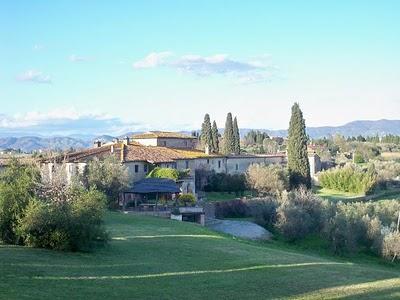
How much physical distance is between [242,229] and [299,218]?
17.0 ft

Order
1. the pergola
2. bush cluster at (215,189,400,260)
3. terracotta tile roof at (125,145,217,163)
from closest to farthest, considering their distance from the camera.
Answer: bush cluster at (215,189,400,260)
the pergola
terracotta tile roof at (125,145,217,163)

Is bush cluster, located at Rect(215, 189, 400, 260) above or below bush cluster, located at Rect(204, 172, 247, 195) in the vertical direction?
→ below

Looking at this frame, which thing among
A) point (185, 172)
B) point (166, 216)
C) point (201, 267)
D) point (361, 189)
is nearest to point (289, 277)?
point (201, 267)

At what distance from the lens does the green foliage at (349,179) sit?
77525 mm

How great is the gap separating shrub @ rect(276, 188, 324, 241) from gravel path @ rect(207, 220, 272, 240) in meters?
1.53

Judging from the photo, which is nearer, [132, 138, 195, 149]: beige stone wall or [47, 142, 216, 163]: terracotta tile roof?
[47, 142, 216, 163]: terracotta tile roof

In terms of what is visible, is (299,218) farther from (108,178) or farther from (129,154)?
(129,154)

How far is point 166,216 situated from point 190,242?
1619 centimetres

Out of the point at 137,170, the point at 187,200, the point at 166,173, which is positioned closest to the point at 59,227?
the point at 187,200

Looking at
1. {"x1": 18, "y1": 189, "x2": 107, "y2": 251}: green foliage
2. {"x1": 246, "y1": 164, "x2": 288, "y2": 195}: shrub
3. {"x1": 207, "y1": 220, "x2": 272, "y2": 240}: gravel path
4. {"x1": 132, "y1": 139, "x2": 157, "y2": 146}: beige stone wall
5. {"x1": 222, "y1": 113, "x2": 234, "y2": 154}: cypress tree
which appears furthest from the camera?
{"x1": 222, "y1": 113, "x2": 234, "y2": 154}: cypress tree

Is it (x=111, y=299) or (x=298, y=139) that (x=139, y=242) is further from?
(x=298, y=139)


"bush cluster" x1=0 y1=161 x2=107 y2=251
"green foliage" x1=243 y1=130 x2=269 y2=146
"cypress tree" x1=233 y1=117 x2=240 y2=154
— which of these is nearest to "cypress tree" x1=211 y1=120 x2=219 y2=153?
"cypress tree" x1=233 y1=117 x2=240 y2=154

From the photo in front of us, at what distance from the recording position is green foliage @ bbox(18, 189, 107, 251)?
77.7ft

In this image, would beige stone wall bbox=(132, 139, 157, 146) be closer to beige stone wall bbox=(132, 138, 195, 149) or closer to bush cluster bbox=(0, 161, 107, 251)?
beige stone wall bbox=(132, 138, 195, 149)
